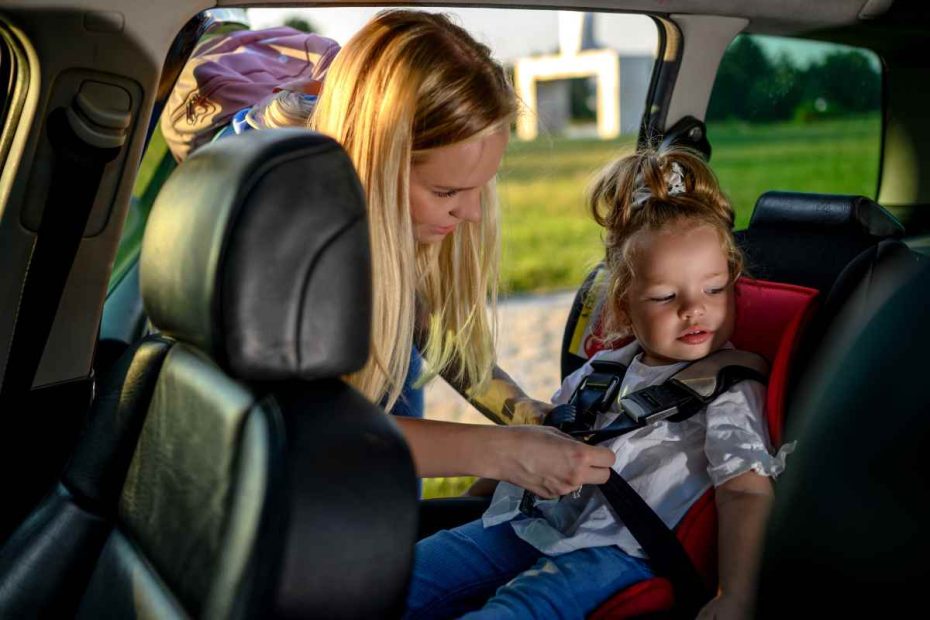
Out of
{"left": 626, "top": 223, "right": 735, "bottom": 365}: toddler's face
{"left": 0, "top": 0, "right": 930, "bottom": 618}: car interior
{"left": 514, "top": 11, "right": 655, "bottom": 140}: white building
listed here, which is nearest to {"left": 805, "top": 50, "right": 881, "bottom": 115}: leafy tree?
{"left": 0, "top": 0, "right": 930, "bottom": 618}: car interior

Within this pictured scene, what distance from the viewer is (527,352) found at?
246 inches

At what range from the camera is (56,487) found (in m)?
1.48

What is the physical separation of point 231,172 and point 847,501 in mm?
884

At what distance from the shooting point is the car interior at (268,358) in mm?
1109

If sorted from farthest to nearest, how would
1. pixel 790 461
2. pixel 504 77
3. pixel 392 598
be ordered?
pixel 504 77
pixel 790 461
pixel 392 598

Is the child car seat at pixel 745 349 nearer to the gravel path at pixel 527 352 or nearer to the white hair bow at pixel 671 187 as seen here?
the white hair bow at pixel 671 187

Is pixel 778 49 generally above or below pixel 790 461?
above

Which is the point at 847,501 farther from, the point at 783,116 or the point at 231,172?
the point at 783,116

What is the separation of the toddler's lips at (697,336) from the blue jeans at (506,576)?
35cm

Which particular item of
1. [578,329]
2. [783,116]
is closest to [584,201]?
[578,329]

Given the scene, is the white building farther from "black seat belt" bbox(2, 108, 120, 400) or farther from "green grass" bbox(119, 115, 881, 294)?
"black seat belt" bbox(2, 108, 120, 400)

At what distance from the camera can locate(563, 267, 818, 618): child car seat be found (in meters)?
1.67

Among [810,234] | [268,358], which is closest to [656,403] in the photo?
[810,234]

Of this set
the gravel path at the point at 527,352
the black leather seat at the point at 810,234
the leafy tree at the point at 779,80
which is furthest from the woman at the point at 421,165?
the gravel path at the point at 527,352
